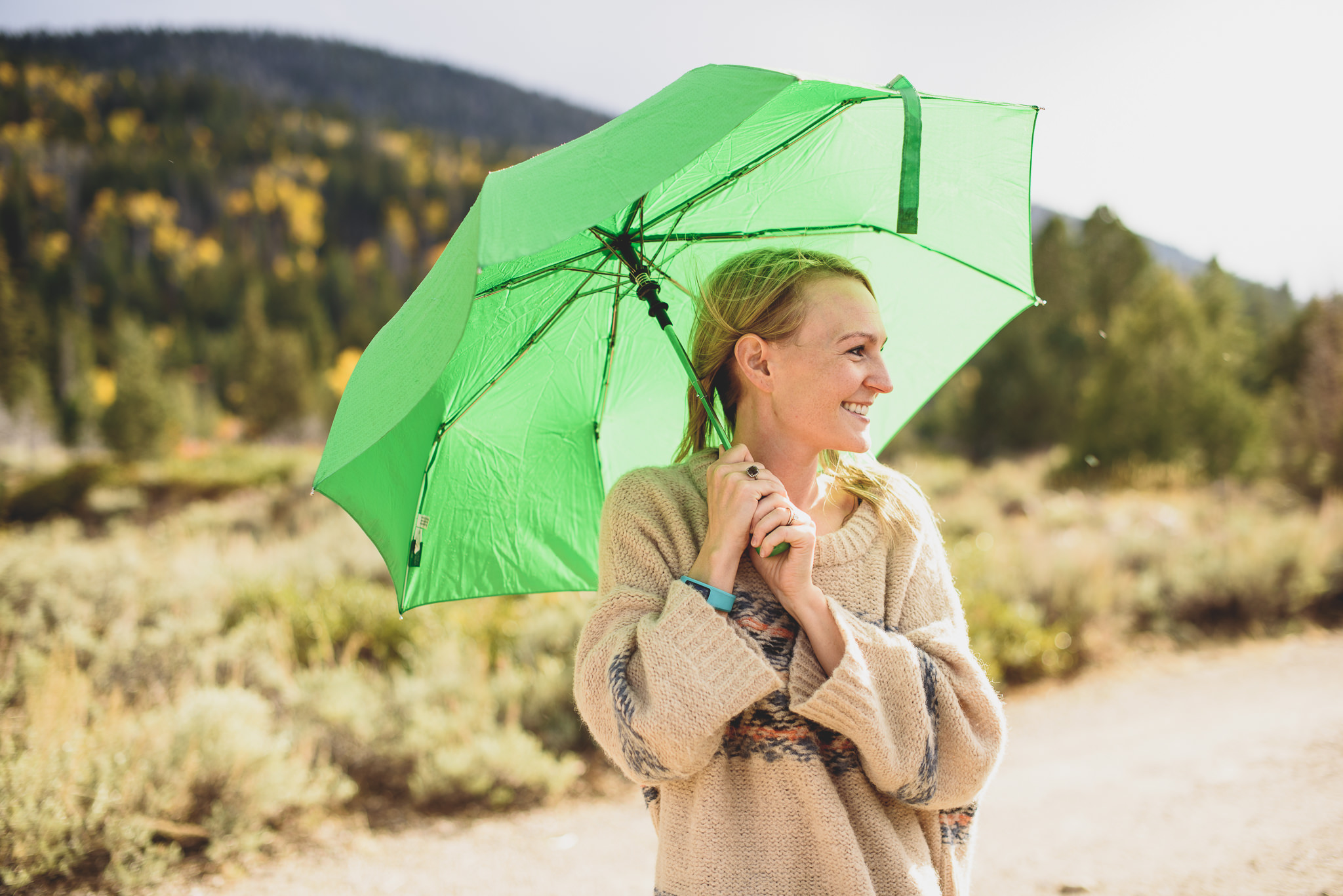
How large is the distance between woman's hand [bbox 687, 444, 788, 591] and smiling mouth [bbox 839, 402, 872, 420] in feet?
0.81

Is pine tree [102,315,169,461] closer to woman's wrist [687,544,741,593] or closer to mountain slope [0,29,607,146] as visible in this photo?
woman's wrist [687,544,741,593]

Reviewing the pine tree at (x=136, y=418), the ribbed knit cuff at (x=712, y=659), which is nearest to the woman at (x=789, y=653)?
the ribbed knit cuff at (x=712, y=659)

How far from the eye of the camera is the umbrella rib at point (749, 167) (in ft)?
5.79

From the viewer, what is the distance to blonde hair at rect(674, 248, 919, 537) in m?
1.72

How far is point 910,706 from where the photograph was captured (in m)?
1.51

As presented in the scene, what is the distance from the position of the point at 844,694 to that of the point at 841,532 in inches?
14.7

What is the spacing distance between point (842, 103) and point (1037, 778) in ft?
13.5

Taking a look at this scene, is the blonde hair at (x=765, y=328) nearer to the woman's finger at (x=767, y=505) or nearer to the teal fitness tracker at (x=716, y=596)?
the woman's finger at (x=767, y=505)

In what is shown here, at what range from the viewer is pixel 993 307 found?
2447 millimetres

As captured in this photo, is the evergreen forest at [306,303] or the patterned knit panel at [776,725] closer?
the patterned knit panel at [776,725]

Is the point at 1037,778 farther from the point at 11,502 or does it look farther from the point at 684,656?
the point at 11,502

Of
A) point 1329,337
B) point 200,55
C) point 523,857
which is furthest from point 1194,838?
point 200,55

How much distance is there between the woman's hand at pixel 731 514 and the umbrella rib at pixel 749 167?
27.7 inches

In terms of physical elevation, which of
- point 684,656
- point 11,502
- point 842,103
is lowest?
point 11,502
